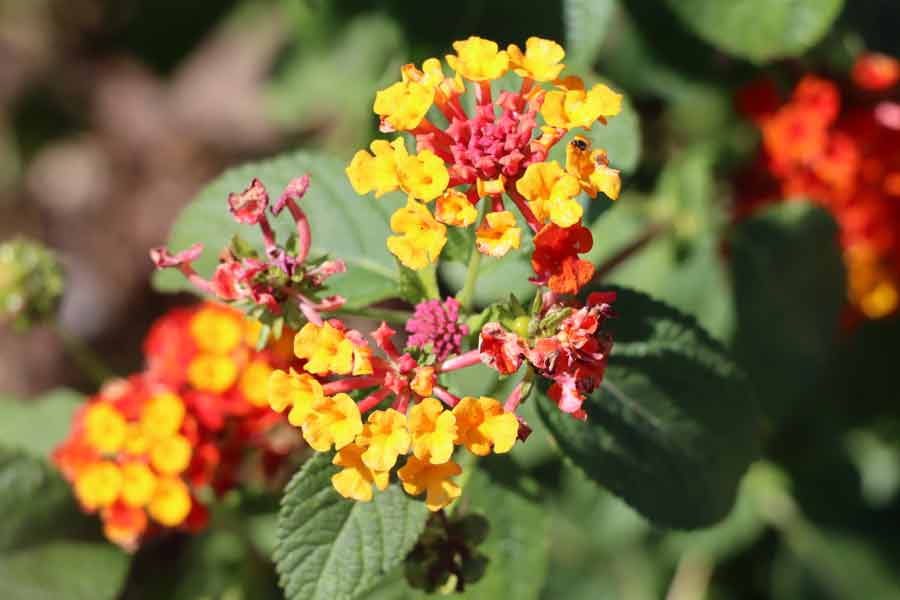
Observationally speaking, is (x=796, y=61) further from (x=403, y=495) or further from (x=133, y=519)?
(x=133, y=519)

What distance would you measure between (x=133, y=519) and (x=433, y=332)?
893 mm

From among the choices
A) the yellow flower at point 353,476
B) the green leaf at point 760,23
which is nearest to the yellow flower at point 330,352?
the yellow flower at point 353,476

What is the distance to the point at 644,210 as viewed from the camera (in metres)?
2.73

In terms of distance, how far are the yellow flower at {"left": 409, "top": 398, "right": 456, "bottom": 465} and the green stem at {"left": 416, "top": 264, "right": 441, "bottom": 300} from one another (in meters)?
0.31

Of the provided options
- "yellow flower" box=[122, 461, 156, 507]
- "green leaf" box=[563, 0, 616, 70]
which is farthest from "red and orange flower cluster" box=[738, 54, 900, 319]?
"yellow flower" box=[122, 461, 156, 507]

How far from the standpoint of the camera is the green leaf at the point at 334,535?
61.8 inches

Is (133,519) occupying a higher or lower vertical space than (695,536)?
higher

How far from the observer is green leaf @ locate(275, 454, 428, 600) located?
157cm

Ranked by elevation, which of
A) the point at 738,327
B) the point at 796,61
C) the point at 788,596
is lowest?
the point at 788,596

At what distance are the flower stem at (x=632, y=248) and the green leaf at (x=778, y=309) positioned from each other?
0.60 ft

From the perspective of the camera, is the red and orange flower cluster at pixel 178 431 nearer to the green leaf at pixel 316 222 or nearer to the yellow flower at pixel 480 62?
the green leaf at pixel 316 222

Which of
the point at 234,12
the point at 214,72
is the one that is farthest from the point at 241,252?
the point at 214,72

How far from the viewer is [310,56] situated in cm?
354

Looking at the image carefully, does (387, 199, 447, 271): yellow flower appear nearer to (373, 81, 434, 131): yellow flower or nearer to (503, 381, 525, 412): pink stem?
(373, 81, 434, 131): yellow flower
